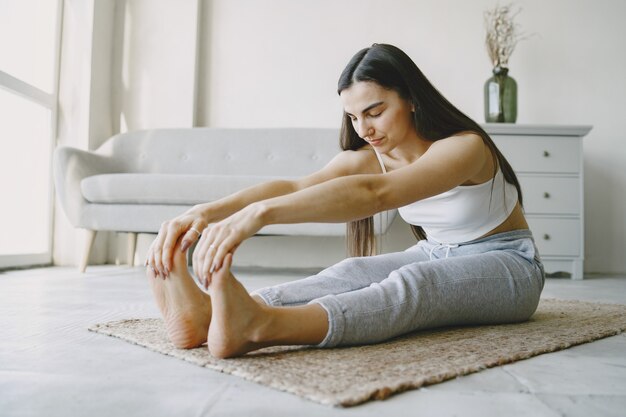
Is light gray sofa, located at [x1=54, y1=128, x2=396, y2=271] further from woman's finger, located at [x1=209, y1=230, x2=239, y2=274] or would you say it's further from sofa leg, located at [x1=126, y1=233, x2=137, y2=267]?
woman's finger, located at [x1=209, y1=230, x2=239, y2=274]

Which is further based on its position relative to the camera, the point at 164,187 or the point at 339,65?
the point at 339,65

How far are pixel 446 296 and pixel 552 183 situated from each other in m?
2.24

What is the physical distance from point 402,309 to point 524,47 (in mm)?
3112

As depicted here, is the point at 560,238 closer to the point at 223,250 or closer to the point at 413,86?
the point at 413,86

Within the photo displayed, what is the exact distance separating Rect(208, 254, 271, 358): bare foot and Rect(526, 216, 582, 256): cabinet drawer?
2483mm

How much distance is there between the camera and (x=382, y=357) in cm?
93

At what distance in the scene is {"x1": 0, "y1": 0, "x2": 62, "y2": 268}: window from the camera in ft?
9.90

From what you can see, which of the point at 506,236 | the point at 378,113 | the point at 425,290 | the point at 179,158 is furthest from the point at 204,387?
the point at 179,158

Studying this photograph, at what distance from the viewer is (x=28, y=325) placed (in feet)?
4.31

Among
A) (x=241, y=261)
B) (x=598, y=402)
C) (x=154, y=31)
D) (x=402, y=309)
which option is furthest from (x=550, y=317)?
(x=154, y=31)

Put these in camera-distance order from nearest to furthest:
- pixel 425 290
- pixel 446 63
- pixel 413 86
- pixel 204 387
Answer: pixel 204 387, pixel 425 290, pixel 413 86, pixel 446 63

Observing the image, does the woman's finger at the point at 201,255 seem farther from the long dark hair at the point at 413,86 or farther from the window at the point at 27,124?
the window at the point at 27,124

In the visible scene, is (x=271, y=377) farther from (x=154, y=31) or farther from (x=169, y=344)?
(x=154, y=31)

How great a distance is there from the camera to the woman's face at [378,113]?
3.85 ft
